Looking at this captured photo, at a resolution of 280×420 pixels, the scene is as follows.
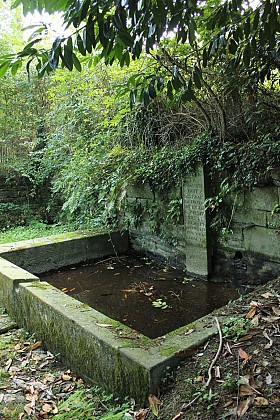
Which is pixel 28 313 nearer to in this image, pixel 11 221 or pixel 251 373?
pixel 251 373

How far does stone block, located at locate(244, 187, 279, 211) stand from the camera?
15.2 feet

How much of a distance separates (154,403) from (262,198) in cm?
318

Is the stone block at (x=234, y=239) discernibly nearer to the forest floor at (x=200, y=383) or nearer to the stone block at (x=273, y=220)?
the stone block at (x=273, y=220)

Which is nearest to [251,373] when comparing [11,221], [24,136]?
[11,221]

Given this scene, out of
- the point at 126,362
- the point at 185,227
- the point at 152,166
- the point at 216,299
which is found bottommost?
the point at 216,299

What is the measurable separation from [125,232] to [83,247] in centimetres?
89

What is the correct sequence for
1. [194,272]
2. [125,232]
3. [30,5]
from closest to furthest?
[30,5], [194,272], [125,232]

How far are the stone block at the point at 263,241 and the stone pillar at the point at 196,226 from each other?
0.60 metres

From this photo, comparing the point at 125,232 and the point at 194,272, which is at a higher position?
the point at 125,232

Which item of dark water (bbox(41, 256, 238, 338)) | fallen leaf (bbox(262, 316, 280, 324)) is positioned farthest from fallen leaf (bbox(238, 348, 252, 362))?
dark water (bbox(41, 256, 238, 338))

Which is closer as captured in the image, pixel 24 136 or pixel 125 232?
pixel 125 232

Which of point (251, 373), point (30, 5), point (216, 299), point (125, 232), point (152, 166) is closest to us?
point (30, 5)

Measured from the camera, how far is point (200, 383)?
2.28 m

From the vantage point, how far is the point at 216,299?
4660 millimetres
